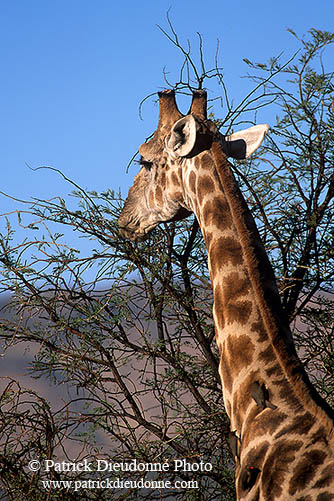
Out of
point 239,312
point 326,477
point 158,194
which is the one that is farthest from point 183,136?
point 326,477

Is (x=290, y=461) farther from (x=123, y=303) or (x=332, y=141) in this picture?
(x=332, y=141)

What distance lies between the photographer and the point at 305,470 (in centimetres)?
244

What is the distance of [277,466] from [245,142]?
1.66 metres

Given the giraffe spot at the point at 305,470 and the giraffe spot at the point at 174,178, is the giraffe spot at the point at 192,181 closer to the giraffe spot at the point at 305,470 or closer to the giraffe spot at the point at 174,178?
the giraffe spot at the point at 174,178

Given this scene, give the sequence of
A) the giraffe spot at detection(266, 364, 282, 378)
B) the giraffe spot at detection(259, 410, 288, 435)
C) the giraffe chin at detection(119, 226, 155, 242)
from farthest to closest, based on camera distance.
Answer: the giraffe chin at detection(119, 226, 155, 242), the giraffe spot at detection(266, 364, 282, 378), the giraffe spot at detection(259, 410, 288, 435)

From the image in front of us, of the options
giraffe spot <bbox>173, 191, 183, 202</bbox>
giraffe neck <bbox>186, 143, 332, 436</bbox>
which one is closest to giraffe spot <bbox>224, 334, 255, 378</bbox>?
giraffe neck <bbox>186, 143, 332, 436</bbox>

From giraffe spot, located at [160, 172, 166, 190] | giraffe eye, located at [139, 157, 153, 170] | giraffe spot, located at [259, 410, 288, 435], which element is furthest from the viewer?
giraffe eye, located at [139, 157, 153, 170]

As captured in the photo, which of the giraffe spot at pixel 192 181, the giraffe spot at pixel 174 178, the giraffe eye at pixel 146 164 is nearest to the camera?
the giraffe spot at pixel 192 181

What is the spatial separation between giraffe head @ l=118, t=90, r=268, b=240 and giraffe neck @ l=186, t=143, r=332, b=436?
0.21m

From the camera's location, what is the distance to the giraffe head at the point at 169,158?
3145mm

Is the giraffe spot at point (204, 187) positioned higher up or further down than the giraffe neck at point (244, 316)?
higher up

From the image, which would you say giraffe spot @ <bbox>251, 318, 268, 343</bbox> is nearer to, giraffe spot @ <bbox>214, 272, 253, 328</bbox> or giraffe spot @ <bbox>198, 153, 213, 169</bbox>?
giraffe spot @ <bbox>214, 272, 253, 328</bbox>

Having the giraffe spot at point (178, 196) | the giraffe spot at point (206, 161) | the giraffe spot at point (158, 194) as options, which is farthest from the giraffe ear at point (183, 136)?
the giraffe spot at point (158, 194)

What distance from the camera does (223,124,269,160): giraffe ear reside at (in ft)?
11.1
